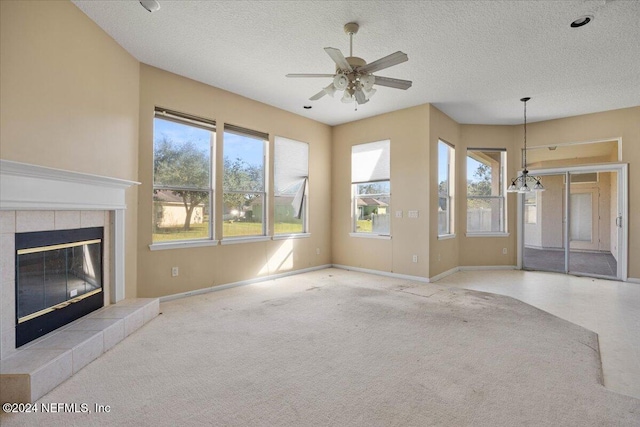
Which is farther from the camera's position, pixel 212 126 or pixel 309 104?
pixel 309 104

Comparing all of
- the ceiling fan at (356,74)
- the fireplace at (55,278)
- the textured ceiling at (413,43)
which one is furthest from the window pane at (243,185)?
the ceiling fan at (356,74)

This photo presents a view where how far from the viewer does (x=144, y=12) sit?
2887 mm

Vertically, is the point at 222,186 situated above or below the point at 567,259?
above

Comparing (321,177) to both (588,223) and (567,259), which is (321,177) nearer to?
(567,259)

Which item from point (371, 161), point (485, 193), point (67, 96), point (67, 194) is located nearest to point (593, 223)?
point (485, 193)

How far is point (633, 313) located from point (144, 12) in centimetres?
638

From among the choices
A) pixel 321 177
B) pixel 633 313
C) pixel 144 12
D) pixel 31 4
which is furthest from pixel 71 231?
pixel 633 313

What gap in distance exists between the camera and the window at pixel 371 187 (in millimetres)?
5906

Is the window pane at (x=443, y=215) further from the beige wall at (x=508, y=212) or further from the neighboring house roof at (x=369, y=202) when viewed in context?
the neighboring house roof at (x=369, y=202)

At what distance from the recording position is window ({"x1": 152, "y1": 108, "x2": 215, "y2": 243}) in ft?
13.3

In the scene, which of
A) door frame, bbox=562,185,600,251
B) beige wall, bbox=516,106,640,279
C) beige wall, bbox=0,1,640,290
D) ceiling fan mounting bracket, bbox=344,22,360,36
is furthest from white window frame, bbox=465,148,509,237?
ceiling fan mounting bracket, bbox=344,22,360,36

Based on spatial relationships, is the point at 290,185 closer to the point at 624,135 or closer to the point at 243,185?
the point at 243,185

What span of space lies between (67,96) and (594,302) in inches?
259

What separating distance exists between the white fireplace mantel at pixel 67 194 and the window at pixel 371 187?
13.7 ft
